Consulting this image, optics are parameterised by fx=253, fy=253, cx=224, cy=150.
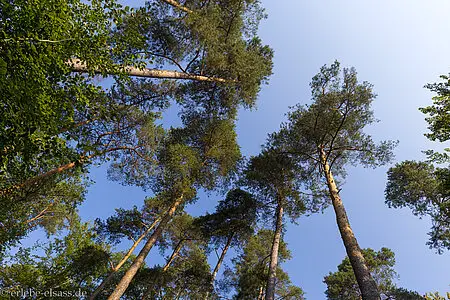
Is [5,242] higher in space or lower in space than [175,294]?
lower

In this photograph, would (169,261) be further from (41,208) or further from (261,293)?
(41,208)

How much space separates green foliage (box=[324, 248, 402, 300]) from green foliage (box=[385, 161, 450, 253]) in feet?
15.5

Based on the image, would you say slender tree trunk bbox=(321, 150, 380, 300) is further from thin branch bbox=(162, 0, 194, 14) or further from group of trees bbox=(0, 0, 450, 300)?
thin branch bbox=(162, 0, 194, 14)

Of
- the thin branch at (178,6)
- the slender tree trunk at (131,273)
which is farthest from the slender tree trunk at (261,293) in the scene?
the thin branch at (178,6)

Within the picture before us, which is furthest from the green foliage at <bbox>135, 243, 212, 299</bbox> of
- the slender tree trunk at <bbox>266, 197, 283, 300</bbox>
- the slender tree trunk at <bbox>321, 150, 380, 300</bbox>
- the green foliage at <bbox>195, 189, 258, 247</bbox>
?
the slender tree trunk at <bbox>321, 150, 380, 300</bbox>

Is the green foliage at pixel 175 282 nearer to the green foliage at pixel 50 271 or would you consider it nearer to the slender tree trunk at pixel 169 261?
the slender tree trunk at pixel 169 261

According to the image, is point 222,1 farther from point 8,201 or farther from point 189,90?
point 8,201

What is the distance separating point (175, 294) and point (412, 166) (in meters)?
16.1

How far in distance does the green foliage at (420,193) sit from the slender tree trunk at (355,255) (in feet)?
27.1

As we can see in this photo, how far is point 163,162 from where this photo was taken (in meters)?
12.8

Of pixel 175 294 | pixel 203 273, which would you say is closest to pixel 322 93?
pixel 203 273

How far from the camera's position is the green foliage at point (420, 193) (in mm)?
13656

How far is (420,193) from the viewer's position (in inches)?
580

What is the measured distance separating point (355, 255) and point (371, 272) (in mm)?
13400
